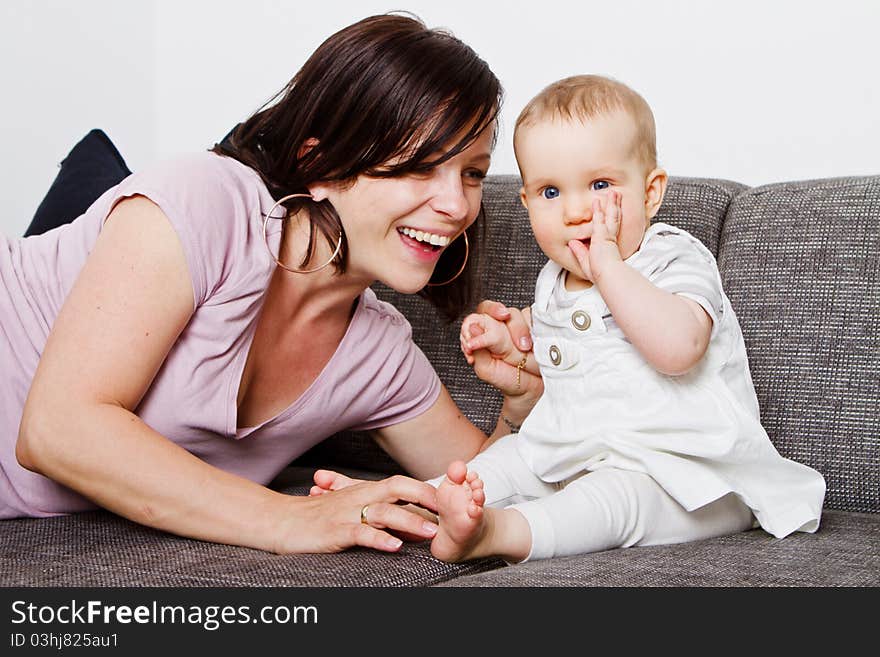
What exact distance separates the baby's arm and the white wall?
0.95 meters

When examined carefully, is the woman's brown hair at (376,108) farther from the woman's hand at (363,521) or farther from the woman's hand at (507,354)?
the woman's hand at (363,521)

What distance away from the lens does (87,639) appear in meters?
0.97

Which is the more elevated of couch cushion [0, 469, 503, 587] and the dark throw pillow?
the dark throw pillow

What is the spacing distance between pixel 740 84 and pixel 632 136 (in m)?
0.91

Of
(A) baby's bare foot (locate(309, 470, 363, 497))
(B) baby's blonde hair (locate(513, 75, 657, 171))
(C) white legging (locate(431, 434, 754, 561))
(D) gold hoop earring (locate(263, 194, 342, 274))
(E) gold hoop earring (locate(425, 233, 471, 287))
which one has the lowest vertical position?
(C) white legging (locate(431, 434, 754, 561))

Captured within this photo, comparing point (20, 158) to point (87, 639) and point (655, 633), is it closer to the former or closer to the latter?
point (87, 639)

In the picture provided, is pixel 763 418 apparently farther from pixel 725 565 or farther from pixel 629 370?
pixel 725 565

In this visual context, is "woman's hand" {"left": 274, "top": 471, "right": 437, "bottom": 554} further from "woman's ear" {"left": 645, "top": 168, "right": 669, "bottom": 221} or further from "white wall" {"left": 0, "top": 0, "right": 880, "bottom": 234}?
"white wall" {"left": 0, "top": 0, "right": 880, "bottom": 234}

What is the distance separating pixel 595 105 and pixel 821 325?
1.70 ft

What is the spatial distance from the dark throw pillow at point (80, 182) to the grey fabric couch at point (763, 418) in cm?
59

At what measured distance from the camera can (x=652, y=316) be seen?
4.44ft

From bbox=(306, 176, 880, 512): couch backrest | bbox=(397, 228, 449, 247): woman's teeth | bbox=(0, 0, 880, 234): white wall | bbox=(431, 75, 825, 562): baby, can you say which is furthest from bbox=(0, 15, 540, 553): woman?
bbox=(0, 0, 880, 234): white wall

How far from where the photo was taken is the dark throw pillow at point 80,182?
6.81ft

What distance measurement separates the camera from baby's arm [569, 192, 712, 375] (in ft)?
4.43
